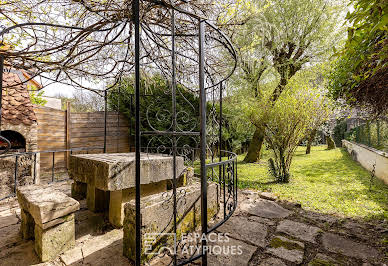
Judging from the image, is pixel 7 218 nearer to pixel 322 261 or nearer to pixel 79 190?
pixel 79 190

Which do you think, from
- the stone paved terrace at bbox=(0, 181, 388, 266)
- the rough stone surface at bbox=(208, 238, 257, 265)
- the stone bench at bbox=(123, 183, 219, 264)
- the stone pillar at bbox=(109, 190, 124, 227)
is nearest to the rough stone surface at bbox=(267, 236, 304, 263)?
the stone paved terrace at bbox=(0, 181, 388, 266)

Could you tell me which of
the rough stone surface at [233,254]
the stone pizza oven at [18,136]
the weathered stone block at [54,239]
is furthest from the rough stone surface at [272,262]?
the stone pizza oven at [18,136]

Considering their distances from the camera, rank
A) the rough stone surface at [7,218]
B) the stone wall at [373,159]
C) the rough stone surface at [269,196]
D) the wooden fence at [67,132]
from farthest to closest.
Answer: the wooden fence at [67,132], the stone wall at [373,159], the rough stone surface at [269,196], the rough stone surface at [7,218]

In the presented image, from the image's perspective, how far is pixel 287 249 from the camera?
204cm

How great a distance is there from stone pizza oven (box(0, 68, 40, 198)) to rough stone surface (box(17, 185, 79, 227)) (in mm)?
2503

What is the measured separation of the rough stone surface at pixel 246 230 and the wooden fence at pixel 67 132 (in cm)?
368

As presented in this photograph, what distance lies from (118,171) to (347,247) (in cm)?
268

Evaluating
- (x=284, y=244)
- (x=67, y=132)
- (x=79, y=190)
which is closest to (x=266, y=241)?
(x=284, y=244)

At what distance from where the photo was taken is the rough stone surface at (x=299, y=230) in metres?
2.30

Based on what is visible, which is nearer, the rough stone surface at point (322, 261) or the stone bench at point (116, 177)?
the rough stone surface at point (322, 261)

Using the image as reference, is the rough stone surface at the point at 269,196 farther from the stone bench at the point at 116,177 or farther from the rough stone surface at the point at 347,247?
the stone bench at the point at 116,177

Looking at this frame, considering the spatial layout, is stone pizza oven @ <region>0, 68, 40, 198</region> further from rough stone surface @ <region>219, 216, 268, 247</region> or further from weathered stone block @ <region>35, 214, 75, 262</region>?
rough stone surface @ <region>219, 216, 268, 247</region>

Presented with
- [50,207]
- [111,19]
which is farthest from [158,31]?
[50,207]

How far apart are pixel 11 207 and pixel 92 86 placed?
2.39 m
